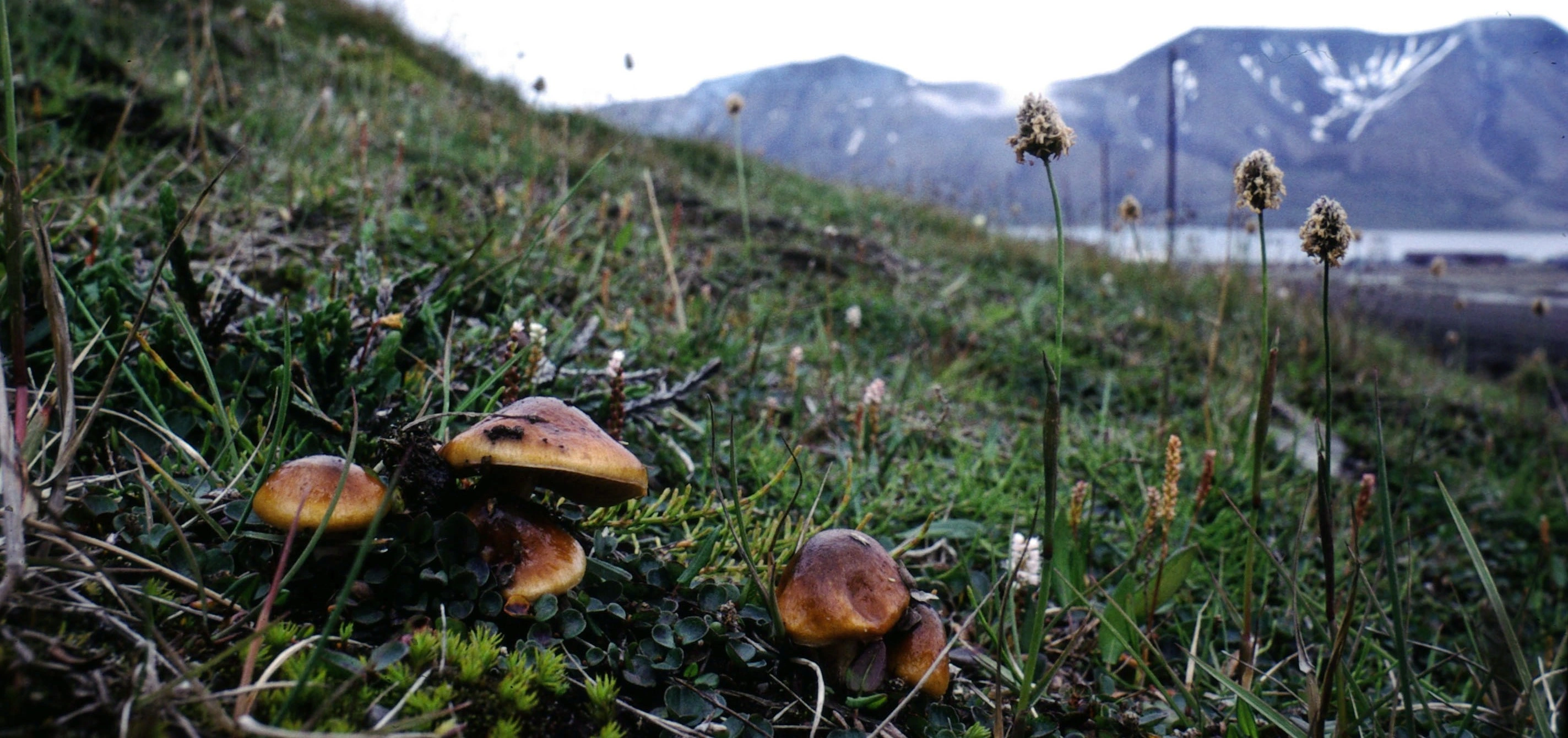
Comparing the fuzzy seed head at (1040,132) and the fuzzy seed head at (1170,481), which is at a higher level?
the fuzzy seed head at (1040,132)

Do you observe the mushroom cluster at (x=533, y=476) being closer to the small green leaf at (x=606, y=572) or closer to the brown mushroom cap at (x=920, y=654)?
the small green leaf at (x=606, y=572)

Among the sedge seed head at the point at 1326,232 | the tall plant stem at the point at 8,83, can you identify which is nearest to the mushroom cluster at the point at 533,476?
the tall plant stem at the point at 8,83

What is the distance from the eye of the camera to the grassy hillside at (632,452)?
3.20 feet

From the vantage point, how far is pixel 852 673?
4.02ft

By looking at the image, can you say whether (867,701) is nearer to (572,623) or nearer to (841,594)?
(841,594)

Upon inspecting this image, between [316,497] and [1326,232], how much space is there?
5.16ft

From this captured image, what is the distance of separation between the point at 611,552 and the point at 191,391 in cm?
90

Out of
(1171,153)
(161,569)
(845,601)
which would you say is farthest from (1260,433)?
(1171,153)

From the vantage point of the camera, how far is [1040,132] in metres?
1.09

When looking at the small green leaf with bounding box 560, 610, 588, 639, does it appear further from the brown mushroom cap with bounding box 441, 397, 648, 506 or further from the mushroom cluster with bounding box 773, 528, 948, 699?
the mushroom cluster with bounding box 773, 528, 948, 699

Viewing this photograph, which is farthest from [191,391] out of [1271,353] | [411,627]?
[1271,353]

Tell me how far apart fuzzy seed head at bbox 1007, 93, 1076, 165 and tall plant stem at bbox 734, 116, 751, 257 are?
1728 millimetres

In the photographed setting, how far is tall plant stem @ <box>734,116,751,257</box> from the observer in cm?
306

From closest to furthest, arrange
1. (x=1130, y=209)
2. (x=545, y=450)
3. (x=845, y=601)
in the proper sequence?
1. (x=545, y=450)
2. (x=845, y=601)
3. (x=1130, y=209)
